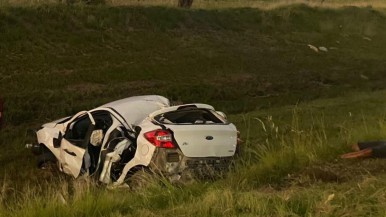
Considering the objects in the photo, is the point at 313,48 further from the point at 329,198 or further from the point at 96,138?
the point at 329,198

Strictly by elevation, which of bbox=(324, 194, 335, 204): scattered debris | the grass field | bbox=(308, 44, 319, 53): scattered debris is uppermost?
bbox=(324, 194, 335, 204): scattered debris

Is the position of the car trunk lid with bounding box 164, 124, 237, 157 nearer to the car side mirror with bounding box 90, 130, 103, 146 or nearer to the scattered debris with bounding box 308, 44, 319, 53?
the car side mirror with bounding box 90, 130, 103, 146

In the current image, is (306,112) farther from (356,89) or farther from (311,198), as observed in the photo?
(311,198)

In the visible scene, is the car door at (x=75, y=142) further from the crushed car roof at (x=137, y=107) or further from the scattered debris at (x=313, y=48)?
the scattered debris at (x=313, y=48)

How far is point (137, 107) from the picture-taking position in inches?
393

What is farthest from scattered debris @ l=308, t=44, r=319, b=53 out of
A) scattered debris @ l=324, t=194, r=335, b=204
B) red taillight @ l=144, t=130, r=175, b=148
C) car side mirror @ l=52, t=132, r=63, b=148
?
scattered debris @ l=324, t=194, r=335, b=204

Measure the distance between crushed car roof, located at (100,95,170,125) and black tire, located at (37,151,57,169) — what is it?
134 cm

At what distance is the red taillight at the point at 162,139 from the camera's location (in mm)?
8242

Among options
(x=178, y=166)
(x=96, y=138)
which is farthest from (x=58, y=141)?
(x=178, y=166)

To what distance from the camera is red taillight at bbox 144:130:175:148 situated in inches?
324

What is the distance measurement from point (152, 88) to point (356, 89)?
8.19 metres

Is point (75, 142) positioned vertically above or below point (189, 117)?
below

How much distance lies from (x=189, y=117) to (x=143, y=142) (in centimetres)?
99

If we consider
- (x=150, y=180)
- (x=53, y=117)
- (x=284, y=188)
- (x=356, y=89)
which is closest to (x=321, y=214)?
(x=284, y=188)
